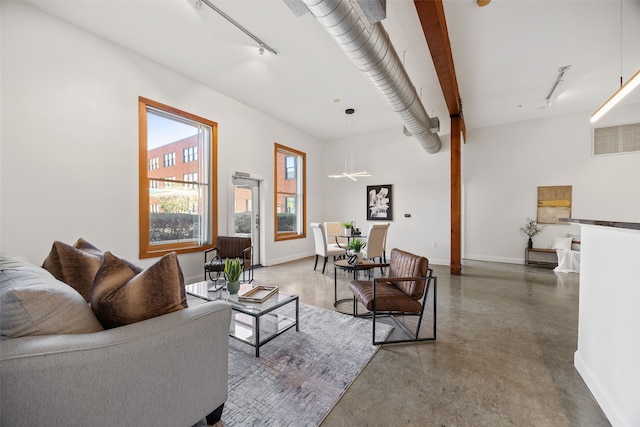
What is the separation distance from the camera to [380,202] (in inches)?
280

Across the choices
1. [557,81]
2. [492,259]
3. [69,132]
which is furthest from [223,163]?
[492,259]

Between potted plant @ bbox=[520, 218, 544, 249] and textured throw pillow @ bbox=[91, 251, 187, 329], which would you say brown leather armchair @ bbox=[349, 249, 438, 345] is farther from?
potted plant @ bbox=[520, 218, 544, 249]

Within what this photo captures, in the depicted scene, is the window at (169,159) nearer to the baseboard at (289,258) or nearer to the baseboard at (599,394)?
the baseboard at (289,258)

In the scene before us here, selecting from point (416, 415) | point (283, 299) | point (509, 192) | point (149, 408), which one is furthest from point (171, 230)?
point (509, 192)

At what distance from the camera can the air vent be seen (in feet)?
16.7

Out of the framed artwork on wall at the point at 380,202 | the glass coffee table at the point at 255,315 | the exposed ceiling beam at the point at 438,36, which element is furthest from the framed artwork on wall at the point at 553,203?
the glass coffee table at the point at 255,315

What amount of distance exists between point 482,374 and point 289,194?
219 inches

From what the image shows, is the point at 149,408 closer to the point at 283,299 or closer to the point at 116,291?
the point at 116,291

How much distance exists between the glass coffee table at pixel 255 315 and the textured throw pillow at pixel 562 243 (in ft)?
19.2

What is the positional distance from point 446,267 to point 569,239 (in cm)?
244

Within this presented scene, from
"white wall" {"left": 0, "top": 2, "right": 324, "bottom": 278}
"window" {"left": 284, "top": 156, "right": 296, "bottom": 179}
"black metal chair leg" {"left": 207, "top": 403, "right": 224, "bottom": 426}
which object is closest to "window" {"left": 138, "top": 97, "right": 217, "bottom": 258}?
"white wall" {"left": 0, "top": 2, "right": 324, "bottom": 278}

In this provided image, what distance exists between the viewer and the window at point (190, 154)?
177 inches

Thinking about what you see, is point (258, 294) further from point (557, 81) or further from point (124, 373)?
point (557, 81)

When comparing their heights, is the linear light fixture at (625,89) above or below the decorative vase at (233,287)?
above
